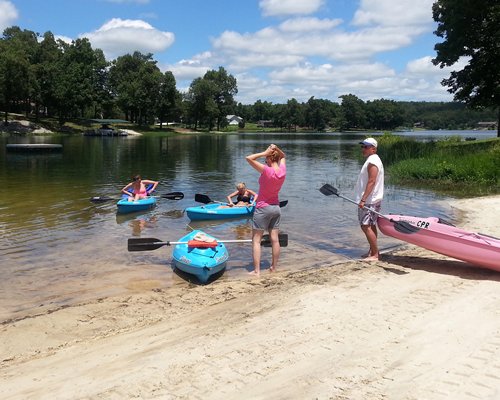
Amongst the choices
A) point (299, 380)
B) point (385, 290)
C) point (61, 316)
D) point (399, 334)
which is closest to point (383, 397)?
point (299, 380)

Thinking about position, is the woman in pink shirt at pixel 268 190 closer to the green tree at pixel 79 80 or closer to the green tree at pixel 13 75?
the green tree at pixel 13 75

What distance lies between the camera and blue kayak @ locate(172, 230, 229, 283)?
306 inches

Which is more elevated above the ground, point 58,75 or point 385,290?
point 58,75

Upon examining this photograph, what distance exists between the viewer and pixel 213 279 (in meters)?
8.02

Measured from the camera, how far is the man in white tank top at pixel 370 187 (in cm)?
784

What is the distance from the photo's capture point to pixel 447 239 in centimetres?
769

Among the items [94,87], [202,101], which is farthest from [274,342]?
[202,101]

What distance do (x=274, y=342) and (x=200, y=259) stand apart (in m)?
3.22

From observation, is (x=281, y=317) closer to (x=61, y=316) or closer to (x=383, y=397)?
(x=383, y=397)

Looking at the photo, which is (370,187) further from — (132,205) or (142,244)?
(132,205)

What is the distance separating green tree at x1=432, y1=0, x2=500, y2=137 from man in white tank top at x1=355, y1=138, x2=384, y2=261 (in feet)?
72.8

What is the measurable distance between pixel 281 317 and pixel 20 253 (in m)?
6.35

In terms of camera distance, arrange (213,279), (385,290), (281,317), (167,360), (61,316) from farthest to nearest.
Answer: (213,279) → (385,290) → (61,316) → (281,317) → (167,360)

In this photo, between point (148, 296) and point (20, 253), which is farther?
point (20, 253)
